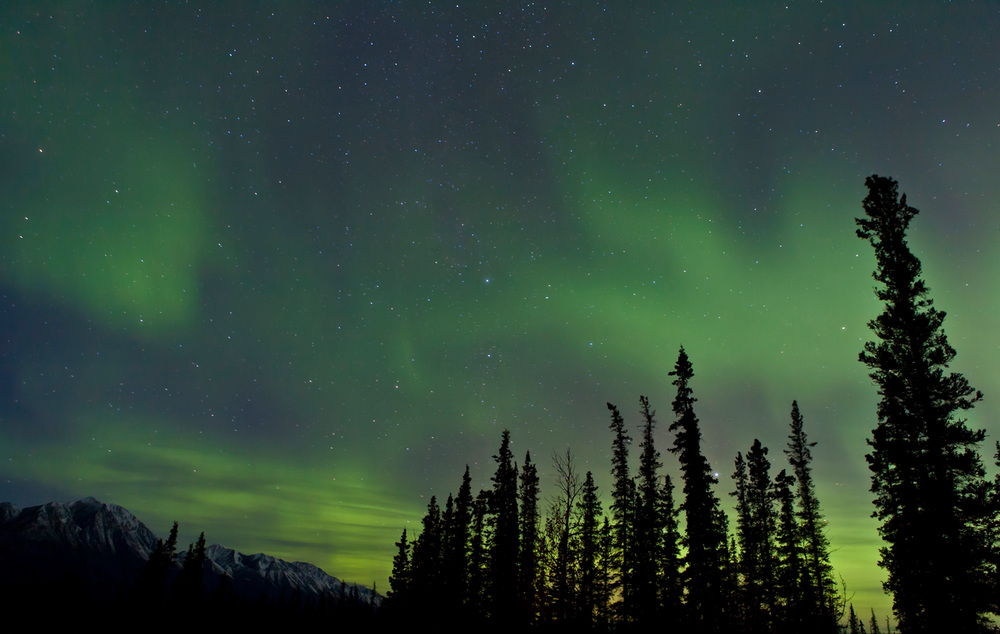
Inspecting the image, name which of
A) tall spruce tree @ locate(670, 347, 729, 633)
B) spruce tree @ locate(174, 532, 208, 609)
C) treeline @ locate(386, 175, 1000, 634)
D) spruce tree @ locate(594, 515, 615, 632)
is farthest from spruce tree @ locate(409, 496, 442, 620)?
spruce tree @ locate(174, 532, 208, 609)

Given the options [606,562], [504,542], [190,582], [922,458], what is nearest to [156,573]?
[190,582]

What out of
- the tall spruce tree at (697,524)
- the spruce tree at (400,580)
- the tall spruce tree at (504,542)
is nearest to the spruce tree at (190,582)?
the spruce tree at (400,580)

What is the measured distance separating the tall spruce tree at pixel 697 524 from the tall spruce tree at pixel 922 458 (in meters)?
8.74

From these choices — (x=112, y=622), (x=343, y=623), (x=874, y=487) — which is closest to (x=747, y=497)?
(x=874, y=487)

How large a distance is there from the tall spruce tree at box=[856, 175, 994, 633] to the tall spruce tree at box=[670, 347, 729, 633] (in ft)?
28.7

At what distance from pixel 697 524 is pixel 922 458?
1279 cm

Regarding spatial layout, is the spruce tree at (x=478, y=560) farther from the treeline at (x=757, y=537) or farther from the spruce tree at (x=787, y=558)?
the spruce tree at (x=787, y=558)

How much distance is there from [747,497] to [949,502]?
24127mm

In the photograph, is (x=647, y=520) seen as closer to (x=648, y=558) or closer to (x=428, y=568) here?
(x=648, y=558)

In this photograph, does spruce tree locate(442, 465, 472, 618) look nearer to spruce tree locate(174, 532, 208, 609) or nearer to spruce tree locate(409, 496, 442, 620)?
spruce tree locate(409, 496, 442, 620)

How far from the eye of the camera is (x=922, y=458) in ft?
61.0

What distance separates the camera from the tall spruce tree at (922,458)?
17688mm

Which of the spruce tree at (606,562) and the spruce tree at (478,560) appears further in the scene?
the spruce tree at (478,560)

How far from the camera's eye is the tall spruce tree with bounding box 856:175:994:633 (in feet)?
58.0
